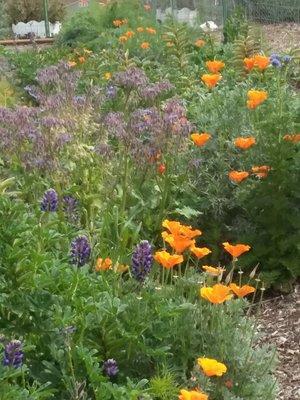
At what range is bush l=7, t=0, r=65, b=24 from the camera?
25.2 m

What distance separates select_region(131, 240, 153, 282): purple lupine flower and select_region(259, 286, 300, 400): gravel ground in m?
0.99

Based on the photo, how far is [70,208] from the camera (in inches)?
184

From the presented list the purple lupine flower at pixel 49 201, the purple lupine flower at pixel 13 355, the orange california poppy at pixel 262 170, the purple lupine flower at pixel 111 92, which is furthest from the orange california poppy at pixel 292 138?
the purple lupine flower at pixel 13 355

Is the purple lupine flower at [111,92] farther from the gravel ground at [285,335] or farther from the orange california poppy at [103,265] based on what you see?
the orange california poppy at [103,265]

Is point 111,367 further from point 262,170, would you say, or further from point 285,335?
point 262,170

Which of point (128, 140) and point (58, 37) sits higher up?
point (128, 140)

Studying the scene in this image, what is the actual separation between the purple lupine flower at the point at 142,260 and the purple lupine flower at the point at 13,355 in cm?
69

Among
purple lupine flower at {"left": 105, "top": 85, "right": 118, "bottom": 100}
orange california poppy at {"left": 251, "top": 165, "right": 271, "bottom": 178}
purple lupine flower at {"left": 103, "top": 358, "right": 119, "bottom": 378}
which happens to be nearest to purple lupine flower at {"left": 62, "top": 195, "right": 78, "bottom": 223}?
orange california poppy at {"left": 251, "top": 165, "right": 271, "bottom": 178}

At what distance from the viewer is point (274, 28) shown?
675 inches

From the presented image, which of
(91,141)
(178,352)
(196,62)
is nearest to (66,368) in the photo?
(178,352)

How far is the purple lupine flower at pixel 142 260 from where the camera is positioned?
11.1 feet

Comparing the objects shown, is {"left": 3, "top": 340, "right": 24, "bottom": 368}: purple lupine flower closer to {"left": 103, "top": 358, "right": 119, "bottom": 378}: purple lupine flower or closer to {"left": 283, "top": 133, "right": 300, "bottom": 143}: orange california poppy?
{"left": 103, "top": 358, "right": 119, "bottom": 378}: purple lupine flower

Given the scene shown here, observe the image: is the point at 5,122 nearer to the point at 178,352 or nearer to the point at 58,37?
the point at 178,352

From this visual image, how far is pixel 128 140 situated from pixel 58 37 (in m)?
10.7
